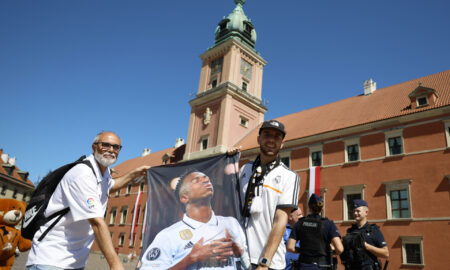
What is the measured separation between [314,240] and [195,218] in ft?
6.92

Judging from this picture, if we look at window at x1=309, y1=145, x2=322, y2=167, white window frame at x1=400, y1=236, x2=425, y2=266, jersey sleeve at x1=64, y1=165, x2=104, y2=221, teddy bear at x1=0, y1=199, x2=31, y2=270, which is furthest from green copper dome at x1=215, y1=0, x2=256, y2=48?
jersey sleeve at x1=64, y1=165, x2=104, y2=221

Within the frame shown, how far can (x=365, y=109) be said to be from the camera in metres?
24.0

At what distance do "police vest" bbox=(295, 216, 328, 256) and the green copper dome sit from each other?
35.3m

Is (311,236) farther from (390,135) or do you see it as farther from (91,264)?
(91,264)

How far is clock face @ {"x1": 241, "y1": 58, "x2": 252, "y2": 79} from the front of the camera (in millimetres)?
35844

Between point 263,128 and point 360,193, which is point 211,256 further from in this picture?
point 360,193

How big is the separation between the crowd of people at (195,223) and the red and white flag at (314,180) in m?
19.2

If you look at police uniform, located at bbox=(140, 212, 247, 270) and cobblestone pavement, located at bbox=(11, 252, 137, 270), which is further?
cobblestone pavement, located at bbox=(11, 252, 137, 270)

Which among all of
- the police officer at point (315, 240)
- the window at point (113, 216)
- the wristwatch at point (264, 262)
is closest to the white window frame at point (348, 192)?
the police officer at point (315, 240)

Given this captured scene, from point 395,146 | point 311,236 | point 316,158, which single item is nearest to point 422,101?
point 395,146

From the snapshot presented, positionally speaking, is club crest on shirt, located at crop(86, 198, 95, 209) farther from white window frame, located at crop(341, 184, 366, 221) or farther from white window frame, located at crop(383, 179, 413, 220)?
white window frame, located at crop(341, 184, 366, 221)

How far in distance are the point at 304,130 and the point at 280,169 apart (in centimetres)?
2393

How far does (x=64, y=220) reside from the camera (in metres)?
2.75

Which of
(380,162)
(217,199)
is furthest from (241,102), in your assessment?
(217,199)
